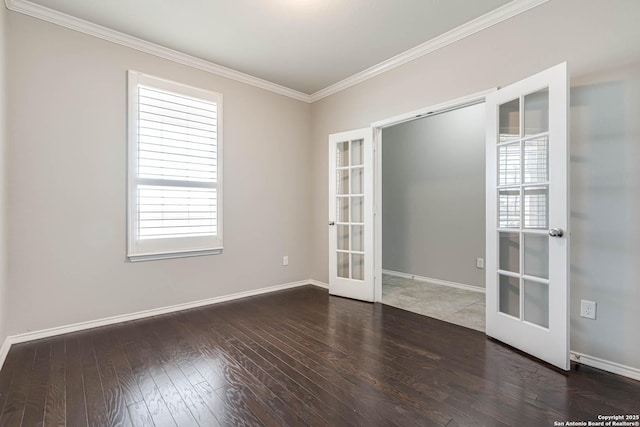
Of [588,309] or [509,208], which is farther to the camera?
[509,208]

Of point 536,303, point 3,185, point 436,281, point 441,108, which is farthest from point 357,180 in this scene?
point 3,185

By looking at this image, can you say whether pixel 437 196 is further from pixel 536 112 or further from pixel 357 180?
pixel 536 112

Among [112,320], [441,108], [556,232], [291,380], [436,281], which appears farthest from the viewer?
[436,281]

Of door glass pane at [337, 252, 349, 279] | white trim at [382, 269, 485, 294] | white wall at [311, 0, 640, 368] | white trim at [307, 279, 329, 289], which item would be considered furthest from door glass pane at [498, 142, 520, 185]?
white trim at [307, 279, 329, 289]

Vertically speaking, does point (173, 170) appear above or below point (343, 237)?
above

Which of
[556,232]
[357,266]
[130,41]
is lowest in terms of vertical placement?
[357,266]

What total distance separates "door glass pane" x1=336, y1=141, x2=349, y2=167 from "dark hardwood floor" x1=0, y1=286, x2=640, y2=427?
207cm

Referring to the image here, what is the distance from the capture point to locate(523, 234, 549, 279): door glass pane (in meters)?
2.22

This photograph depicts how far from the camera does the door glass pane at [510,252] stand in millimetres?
2410

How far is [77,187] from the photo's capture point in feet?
8.86

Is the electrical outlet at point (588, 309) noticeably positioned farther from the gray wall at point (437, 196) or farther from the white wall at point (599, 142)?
the gray wall at point (437, 196)

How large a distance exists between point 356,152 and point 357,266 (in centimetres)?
147

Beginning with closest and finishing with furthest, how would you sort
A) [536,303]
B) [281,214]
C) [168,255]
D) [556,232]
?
[556,232], [536,303], [168,255], [281,214]

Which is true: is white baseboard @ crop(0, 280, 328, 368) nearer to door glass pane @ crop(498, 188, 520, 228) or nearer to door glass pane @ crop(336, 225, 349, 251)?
door glass pane @ crop(336, 225, 349, 251)
